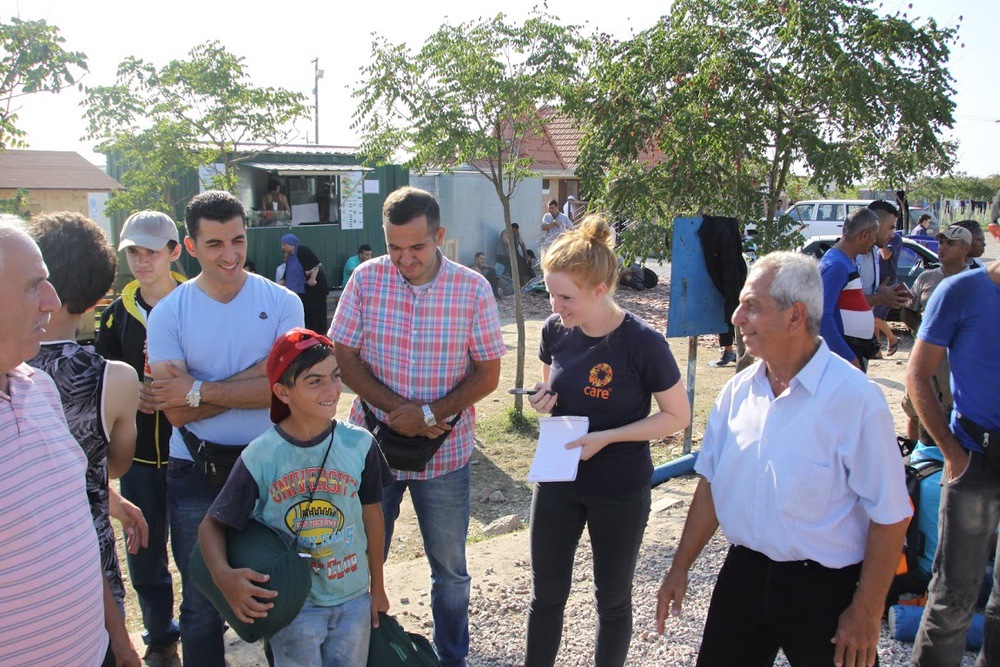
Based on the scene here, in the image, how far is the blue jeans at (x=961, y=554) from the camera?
10.4ft

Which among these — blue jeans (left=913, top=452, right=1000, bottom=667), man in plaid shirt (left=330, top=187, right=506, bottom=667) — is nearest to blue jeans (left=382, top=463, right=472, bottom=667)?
man in plaid shirt (left=330, top=187, right=506, bottom=667)

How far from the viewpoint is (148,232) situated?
3562 millimetres

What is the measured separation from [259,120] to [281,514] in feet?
35.1

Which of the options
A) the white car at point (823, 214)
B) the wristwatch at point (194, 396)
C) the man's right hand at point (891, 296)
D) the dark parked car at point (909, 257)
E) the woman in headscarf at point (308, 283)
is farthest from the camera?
the white car at point (823, 214)

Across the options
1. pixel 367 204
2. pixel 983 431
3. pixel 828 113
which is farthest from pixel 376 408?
pixel 367 204

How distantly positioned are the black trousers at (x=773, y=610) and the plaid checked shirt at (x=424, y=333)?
4.17 feet

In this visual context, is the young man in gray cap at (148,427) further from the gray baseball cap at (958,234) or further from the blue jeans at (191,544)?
the gray baseball cap at (958,234)

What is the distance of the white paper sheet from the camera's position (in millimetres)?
2863

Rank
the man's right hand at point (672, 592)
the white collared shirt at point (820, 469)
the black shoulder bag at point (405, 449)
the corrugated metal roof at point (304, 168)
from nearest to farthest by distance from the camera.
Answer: the white collared shirt at point (820, 469) → the man's right hand at point (672, 592) → the black shoulder bag at point (405, 449) → the corrugated metal roof at point (304, 168)

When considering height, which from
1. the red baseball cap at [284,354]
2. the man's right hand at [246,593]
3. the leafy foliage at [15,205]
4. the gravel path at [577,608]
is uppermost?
the leafy foliage at [15,205]

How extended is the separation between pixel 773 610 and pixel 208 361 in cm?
221

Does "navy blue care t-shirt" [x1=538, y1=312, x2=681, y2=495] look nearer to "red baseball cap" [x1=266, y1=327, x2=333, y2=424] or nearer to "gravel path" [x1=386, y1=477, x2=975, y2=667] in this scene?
"red baseball cap" [x1=266, y1=327, x2=333, y2=424]

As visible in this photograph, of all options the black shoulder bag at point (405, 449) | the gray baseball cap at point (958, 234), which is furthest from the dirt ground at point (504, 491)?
the gray baseball cap at point (958, 234)

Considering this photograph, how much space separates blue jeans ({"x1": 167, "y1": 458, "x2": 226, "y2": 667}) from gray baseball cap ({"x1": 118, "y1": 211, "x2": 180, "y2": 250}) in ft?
3.21
